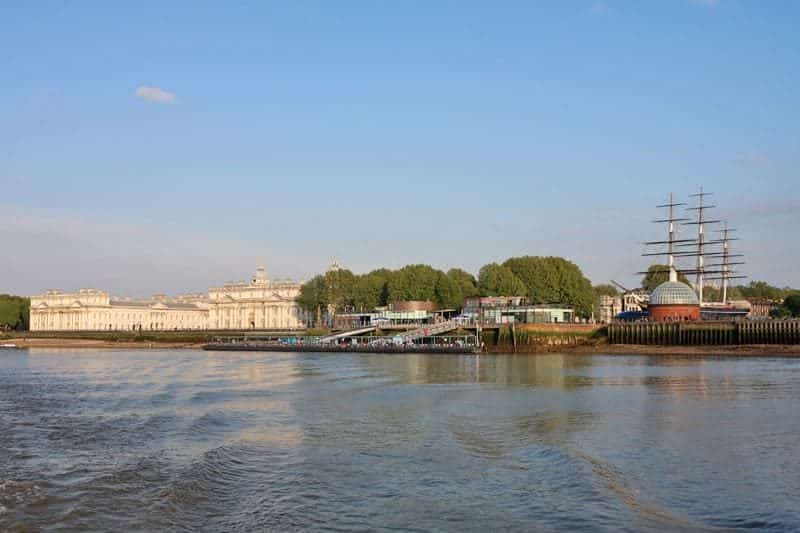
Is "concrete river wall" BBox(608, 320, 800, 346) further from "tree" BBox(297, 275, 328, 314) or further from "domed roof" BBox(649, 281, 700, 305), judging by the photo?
"tree" BBox(297, 275, 328, 314)

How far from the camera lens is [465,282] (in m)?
140

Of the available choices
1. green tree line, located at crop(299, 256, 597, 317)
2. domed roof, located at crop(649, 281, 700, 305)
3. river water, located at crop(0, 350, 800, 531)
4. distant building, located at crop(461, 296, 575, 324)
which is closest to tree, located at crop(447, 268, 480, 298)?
green tree line, located at crop(299, 256, 597, 317)

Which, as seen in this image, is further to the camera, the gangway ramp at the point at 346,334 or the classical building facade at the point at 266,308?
the classical building facade at the point at 266,308

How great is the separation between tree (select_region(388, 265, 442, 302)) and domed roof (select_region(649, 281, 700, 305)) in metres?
42.1

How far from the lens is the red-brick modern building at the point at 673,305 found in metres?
97.7

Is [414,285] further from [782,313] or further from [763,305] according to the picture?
[763,305]

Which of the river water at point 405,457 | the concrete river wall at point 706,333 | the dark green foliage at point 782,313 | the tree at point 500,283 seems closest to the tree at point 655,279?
the dark green foliage at point 782,313

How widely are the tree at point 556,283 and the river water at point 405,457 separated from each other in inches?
3207

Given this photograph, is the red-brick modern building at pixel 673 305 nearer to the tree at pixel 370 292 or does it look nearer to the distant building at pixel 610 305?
the tree at pixel 370 292

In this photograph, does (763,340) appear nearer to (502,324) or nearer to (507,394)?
(502,324)

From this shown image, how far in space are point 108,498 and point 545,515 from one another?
9.28m

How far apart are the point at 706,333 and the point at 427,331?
31.5 meters

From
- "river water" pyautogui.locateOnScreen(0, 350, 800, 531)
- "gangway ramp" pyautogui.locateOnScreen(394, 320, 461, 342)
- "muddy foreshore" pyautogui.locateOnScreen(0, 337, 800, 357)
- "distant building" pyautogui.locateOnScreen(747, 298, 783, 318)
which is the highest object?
"distant building" pyautogui.locateOnScreen(747, 298, 783, 318)

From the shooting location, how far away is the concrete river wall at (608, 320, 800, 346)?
82625 mm
